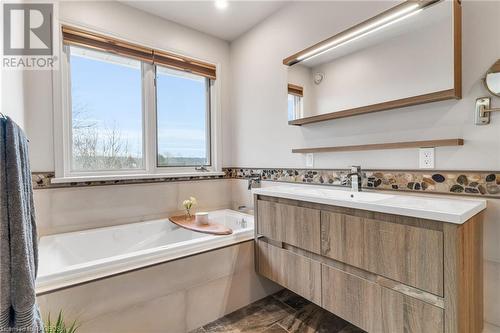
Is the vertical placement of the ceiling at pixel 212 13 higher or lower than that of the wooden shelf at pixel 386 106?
higher

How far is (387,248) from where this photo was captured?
1.21 m

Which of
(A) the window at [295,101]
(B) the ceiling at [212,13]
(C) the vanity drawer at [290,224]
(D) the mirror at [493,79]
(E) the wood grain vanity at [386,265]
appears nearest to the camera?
(E) the wood grain vanity at [386,265]

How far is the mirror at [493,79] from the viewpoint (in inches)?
48.2

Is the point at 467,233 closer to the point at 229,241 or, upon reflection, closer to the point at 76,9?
the point at 229,241

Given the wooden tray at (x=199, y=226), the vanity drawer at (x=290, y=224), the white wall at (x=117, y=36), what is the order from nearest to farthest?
Result: 1. the vanity drawer at (x=290, y=224)
2. the white wall at (x=117, y=36)
3. the wooden tray at (x=199, y=226)

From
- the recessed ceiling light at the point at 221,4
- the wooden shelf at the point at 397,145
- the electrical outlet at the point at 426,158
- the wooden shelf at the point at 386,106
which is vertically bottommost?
the electrical outlet at the point at 426,158

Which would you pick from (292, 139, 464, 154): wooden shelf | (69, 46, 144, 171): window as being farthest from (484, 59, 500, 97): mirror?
(69, 46, 144, 171): window

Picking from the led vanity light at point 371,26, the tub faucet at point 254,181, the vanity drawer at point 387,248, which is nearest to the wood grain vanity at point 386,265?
the vanity drawer at point 387,248

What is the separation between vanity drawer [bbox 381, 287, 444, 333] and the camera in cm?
106

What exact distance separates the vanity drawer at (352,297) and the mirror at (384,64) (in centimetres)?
106

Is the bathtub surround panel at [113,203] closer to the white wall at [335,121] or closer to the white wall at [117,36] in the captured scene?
the white wall at [117,36]

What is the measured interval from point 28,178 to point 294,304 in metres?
1.94

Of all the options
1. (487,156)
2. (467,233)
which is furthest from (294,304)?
(487,156)

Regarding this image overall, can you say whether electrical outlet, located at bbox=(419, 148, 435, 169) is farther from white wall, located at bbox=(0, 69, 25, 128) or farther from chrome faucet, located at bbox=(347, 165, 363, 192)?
white wall, located at bbox=(0, 69, 25, 128)
